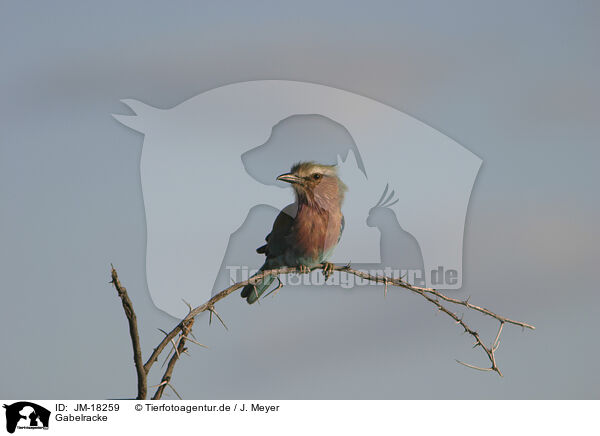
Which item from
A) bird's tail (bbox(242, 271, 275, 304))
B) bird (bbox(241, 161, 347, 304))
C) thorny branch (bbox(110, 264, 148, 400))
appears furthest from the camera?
bird (bbox(241, 161, 347, 304))

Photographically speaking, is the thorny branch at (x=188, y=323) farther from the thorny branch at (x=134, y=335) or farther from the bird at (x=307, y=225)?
the bird at (x=307, y=225)

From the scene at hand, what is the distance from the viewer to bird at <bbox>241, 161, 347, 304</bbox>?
221 inches

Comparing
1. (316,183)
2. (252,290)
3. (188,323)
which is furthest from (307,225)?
(188,323)

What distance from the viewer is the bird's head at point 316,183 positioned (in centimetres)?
562

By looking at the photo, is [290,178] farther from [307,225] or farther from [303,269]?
[303,269]

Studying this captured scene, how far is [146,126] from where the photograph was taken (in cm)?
602

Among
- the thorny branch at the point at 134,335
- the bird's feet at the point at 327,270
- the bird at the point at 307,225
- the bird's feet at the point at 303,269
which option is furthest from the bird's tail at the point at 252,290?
the thorny branch at the point at 134,335

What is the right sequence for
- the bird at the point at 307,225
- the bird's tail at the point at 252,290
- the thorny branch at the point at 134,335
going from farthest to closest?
the bird at the point at 307,225 < the bird's tail at the point at 252,290 < the thorny branch at the point at 134,335

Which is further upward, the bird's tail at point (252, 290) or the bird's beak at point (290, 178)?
the bird's beak at point (290, 178)

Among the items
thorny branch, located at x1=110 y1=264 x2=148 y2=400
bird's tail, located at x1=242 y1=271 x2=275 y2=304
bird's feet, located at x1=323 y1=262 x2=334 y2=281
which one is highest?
bird's feet, located at x1=323 y1=262 x2=334 y2=281

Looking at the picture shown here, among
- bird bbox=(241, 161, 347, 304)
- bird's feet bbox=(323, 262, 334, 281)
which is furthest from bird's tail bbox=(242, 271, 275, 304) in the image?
bird's feet bbox=(323, 262, 334, 281)

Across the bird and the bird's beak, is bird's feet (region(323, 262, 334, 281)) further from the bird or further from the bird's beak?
the bird's beak

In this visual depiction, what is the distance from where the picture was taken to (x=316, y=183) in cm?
567

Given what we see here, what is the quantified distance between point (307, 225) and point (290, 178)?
455 mm
